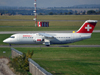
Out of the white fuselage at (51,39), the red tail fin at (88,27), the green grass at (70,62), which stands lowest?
the green grass at (70,62)

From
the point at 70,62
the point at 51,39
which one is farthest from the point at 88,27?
the point at 70,62

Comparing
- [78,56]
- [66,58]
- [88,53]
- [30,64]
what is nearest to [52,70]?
[30,64]

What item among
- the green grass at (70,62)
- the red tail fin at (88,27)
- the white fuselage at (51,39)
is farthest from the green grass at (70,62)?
the red tail fin at (88,27)

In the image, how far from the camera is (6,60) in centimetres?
2991

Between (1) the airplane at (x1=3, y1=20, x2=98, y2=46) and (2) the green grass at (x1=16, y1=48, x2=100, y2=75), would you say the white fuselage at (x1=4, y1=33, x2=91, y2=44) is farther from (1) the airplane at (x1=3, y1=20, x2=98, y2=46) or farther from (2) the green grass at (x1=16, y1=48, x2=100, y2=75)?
(2) the green grass at (x1=16, y1=48, x2=100, y2=75)

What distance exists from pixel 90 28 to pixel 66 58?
574 inches

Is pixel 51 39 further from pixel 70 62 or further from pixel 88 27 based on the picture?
pixel 70 62

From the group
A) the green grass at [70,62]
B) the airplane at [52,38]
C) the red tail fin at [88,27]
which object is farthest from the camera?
the red tail fin at [88,27]

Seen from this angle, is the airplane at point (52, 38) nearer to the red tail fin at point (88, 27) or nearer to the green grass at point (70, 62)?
the red tail fin at point (88, 27)

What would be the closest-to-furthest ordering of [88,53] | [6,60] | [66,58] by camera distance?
[6,60] < [66,58] < [88,53]

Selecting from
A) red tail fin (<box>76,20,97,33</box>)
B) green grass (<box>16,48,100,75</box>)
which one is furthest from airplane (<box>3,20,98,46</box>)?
Result: green grass (<box>16,48,100,75</box>)

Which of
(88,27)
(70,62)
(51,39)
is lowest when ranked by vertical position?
(70,62)

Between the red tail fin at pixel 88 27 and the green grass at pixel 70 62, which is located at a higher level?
the red tail fin at pixel 88 27

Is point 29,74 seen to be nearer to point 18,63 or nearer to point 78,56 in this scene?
point 18,63
